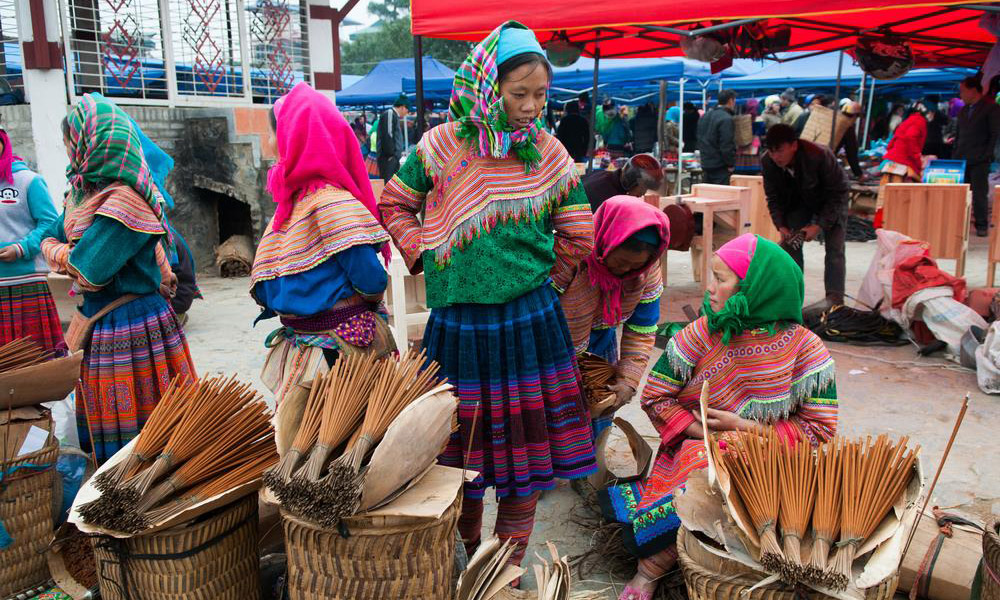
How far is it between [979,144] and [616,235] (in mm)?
8983

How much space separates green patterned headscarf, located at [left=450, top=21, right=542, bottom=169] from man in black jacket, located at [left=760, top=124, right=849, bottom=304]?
4.01m

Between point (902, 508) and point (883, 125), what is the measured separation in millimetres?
17356

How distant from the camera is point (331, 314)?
2449mm

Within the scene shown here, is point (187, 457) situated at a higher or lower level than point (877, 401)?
higher

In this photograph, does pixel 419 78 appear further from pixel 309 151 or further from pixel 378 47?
pixel 378 47

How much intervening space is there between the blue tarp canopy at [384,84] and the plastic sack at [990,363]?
43.9 feet

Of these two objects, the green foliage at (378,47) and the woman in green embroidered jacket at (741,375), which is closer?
the woman in green embroidered jacket at (741,375)

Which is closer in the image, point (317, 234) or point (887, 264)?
point (317, 234)

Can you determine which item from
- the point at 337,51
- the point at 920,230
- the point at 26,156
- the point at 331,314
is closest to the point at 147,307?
the point at 331,314

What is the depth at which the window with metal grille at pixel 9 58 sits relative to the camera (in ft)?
23.1

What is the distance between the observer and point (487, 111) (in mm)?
2086

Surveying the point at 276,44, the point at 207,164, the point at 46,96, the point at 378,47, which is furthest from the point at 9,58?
the point at 378,47

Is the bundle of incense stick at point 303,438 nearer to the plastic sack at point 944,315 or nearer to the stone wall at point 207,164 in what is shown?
the plastic sack at point 944,315

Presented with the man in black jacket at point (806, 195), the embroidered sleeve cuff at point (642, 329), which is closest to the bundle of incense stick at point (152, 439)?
the embroidered sleeve cuff at point (642, 329)
